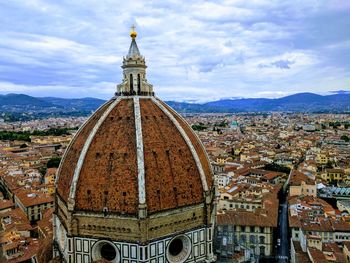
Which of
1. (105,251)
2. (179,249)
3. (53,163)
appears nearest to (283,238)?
(179,249)

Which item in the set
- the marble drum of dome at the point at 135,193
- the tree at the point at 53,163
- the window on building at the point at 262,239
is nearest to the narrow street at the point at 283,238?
the window on building at the point at 262,239

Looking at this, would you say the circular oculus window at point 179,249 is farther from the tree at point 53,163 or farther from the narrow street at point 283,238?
the tree at point 53,163

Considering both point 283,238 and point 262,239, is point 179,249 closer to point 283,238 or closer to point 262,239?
point 262,239

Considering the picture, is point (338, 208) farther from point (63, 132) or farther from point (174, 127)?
point (63, 132)

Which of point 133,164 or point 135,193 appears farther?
point 133,164

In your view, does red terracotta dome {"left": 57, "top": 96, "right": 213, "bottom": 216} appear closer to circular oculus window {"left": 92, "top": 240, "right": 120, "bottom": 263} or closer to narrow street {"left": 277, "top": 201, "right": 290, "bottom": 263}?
circular oculus window {"left": 92, "top": 240, "right": 120, "bottom": 263}

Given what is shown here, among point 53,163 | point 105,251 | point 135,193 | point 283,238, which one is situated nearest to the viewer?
point 135,193
